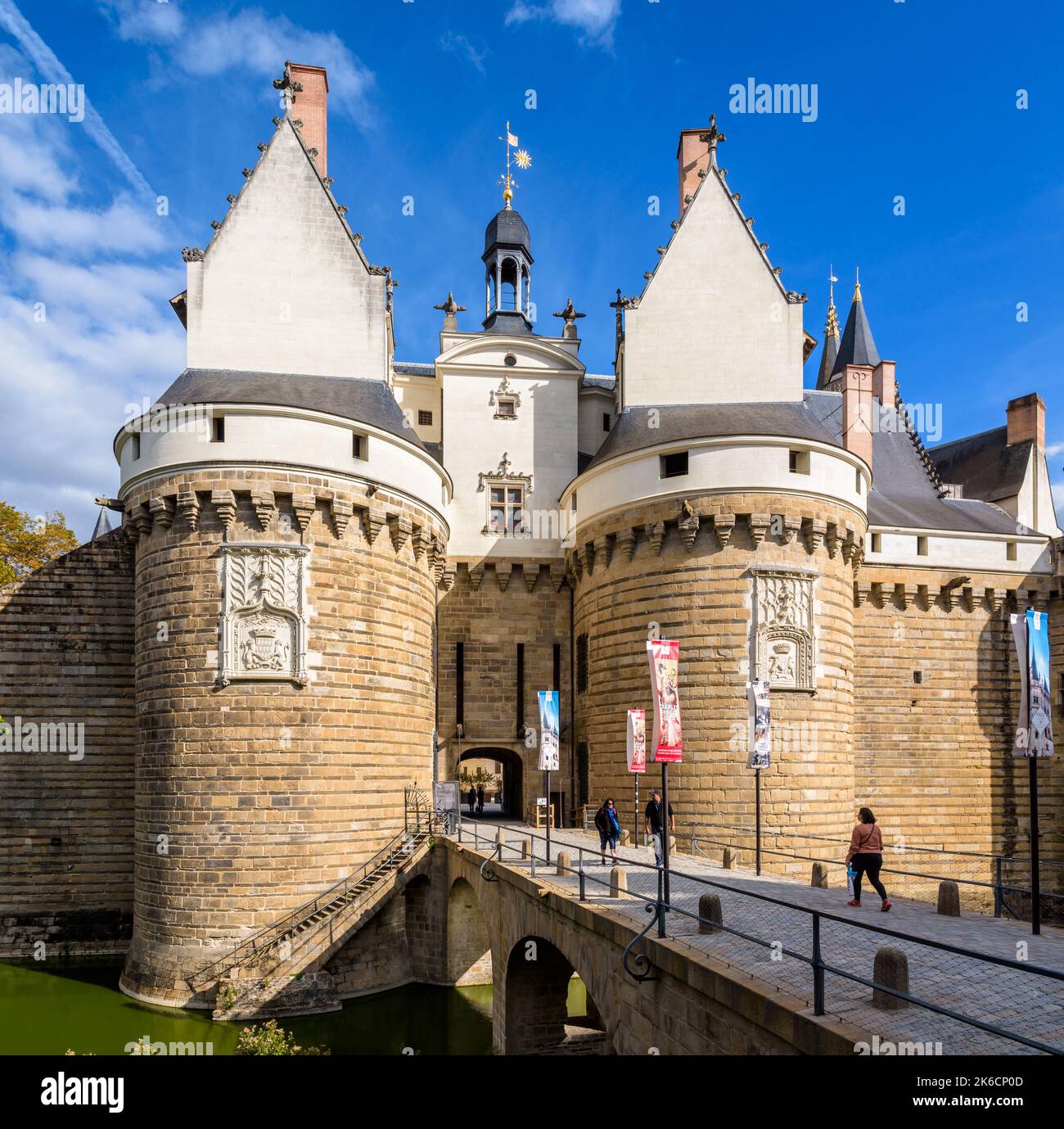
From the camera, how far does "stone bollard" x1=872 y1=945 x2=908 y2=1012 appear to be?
764 cm

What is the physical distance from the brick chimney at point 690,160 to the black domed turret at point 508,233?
256 inches

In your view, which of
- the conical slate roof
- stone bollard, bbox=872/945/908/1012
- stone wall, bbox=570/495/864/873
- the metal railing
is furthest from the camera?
the conical slate roof

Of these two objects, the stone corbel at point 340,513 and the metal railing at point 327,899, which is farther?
the stone corbel at point 340,513

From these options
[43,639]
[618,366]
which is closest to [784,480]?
[618,366]

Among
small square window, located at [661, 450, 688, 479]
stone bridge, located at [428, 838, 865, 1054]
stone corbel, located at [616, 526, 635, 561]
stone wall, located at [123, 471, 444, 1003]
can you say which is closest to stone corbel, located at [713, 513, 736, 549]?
small square window, located at [661, 450, 688, 479]

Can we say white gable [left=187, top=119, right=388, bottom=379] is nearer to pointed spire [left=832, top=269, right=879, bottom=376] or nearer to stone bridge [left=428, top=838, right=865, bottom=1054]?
stone bridge [left=428, top=838, right=865, bottom=1054]

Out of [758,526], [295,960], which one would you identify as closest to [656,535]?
[758,526]

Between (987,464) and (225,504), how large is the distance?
27.0m

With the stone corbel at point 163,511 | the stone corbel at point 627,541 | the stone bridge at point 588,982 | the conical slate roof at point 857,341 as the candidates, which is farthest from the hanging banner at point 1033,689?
the conical slate roof at point 857,341

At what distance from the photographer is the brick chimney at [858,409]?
98.2 ft

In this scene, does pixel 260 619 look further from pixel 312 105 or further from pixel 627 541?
pixel 312 105

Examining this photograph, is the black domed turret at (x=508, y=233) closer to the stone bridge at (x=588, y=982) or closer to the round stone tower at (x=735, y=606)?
the round stone tower at (x=735, y=606)

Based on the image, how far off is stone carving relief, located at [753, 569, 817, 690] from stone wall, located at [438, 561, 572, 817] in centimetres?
742
